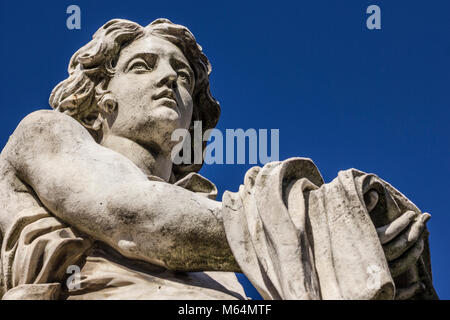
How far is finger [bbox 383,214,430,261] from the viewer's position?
18.7ft

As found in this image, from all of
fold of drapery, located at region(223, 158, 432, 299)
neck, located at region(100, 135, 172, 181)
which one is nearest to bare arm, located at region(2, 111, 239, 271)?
fold of drapery, located at region(223, 158, 432, 299)

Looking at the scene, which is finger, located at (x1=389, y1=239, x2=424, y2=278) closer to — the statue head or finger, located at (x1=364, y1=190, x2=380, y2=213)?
finger, located at (x1=364, y1=190, x2=380, y2=213)

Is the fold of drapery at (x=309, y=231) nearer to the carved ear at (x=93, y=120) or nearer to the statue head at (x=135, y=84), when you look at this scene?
the statue head at (x=135, y=84)

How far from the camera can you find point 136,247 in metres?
6.02

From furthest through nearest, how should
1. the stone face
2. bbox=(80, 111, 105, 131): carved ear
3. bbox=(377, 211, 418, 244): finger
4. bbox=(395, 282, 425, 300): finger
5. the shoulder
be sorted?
bbox=(80, 111, 105, 131): carved ear
the shoulder
bbox=(395, 282, 425, 300): finger
bbox=(377, 211, 418, 244): finger
the stone face

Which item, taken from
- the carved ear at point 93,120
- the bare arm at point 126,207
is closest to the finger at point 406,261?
the bare arm at point 126,207

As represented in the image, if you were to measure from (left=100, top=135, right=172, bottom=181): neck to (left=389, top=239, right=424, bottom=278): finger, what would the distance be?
232cm

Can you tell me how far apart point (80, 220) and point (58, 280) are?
1.34 ft

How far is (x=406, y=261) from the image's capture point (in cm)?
579

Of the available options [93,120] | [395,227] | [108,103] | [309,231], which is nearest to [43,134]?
[108,103]

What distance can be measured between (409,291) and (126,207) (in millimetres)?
A: 1838
